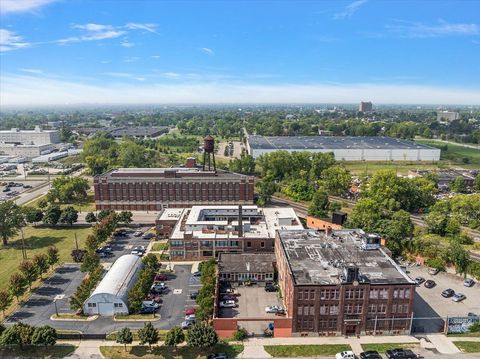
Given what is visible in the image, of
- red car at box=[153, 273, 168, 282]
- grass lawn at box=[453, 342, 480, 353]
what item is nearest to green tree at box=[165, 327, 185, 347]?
red car at box=[153, 273, 168, 282]

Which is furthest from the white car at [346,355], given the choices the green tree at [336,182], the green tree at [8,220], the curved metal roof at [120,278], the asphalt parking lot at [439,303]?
the green tree at [336,182]

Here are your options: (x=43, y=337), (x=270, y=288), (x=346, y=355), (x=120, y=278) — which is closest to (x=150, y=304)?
(x=120, y=278)

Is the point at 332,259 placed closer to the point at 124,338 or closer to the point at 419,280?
the point at 419,280

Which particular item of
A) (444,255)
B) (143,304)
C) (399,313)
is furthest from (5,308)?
(444,255)

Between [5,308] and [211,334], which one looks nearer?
[211,334]

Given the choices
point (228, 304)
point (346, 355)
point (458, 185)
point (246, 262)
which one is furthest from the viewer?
point (458, 185)

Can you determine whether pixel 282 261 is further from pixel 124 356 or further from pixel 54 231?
pixel 54 231
